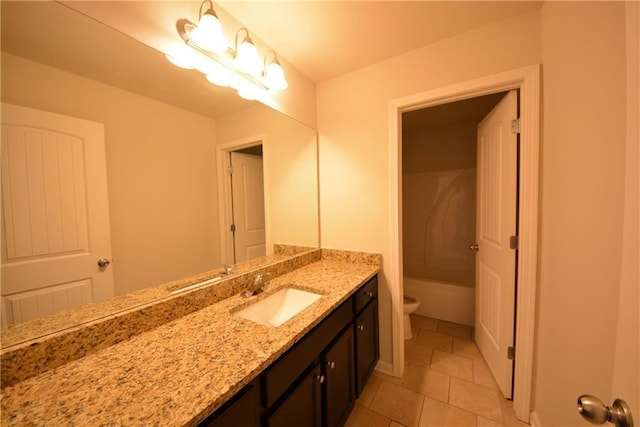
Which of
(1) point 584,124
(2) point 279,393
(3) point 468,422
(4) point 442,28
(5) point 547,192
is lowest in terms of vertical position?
(3) point 468,422

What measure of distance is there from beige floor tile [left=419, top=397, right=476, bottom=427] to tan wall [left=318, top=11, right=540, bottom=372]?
0.35 m

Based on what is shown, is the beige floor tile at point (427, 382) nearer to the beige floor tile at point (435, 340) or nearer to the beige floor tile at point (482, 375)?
the beige floor tile at point (482, 375)

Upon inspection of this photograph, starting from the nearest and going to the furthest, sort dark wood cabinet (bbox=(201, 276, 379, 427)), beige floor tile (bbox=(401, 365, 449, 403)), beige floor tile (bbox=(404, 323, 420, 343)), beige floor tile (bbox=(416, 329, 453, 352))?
dark wood cabinet (bbox=(201, 276, 379, 427)) → beige floor tile (bbox=(401, 365, 449, 403)) → beige floor tile (bbox=(416, 329, 453, 352)) → beige floor tile (bbox=(404, 323, 420, 343))

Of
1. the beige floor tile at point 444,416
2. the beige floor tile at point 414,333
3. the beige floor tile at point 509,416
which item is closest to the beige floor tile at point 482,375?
the beige floor tile at point 509,416

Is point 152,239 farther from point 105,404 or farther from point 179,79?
point 179,79

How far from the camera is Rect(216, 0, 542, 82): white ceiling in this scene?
1.16 meters

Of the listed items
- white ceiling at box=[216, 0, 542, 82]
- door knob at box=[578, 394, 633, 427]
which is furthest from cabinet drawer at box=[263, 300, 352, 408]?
white ceiling at box=[216, 0, 542, 82]

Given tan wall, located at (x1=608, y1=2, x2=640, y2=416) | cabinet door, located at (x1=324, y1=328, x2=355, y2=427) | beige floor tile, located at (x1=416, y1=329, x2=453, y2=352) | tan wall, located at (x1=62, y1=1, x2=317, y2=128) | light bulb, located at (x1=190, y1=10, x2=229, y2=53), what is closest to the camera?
tan wall, located at (x1=608, y1=2, x2=640, y2=416)

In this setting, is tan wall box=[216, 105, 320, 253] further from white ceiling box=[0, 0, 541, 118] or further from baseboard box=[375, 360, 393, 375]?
baseboard box=[375, 360, 393, 375]

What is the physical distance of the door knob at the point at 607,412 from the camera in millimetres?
424

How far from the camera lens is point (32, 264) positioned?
0.68 m

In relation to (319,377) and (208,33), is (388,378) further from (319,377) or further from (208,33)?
(208,33)

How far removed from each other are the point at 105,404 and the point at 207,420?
242 millimetres

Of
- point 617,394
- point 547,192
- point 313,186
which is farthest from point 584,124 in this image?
point 313,186
